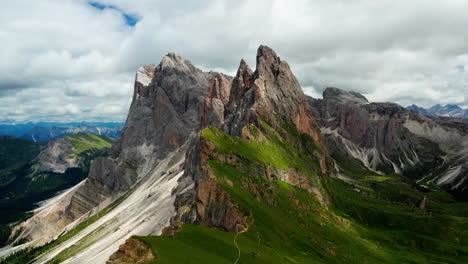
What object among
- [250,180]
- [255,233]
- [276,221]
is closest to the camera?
[255,233]

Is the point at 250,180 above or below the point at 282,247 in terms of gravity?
above

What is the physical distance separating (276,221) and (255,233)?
2246cm

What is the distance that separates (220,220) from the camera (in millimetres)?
113062

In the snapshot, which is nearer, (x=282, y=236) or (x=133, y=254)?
(x=133, y=254)

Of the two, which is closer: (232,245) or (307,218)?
(232,245)

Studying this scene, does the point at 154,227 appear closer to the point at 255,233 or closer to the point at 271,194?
the point at 271,194

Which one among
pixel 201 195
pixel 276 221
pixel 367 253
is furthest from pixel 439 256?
pixel 201 195

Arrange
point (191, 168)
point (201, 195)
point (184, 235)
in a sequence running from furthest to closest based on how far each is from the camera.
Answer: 1. point (191, 168)
2. point (201, 195)
3. point (184, 235)

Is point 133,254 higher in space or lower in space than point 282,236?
higher

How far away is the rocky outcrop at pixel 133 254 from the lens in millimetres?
67562

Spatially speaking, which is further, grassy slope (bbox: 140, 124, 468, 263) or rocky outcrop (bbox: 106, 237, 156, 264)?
grassy slope (bbox: 140, 124, 468, 263)

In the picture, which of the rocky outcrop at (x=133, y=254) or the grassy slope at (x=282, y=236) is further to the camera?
the grassy slope at (x=282, y=236)

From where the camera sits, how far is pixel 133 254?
68.6 m

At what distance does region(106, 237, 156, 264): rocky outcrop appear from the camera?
67.6 meters
